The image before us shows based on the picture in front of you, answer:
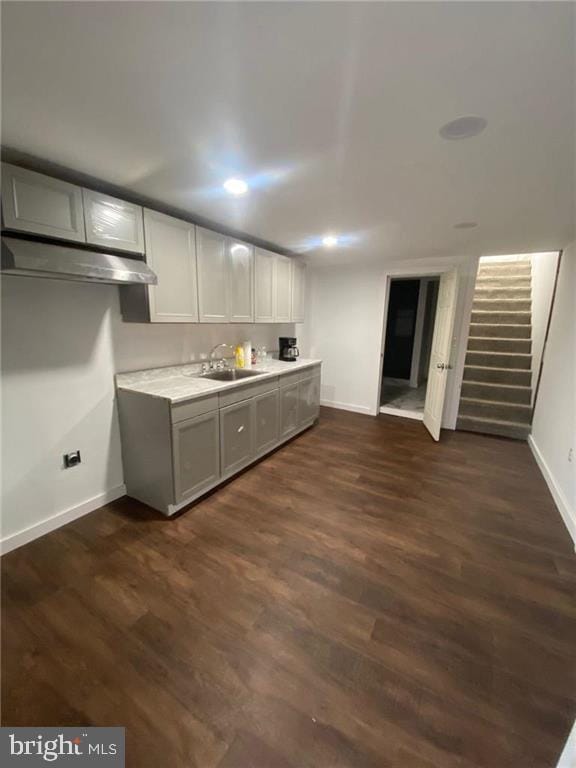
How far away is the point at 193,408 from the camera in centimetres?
233

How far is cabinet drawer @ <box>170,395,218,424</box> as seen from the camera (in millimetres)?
2197

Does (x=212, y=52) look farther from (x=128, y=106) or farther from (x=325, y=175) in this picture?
(x=325, y=175)

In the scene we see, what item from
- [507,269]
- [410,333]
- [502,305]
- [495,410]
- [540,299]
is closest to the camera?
[495,410]

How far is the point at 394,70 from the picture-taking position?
1073 millimetres

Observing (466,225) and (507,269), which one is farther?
(507,269)

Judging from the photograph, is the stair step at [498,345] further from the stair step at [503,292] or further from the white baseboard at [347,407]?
the white baseboard at [347,407]

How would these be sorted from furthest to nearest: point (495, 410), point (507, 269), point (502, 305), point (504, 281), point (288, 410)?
point (507, 269), point (504, 281), point (502, 305), point (495, 410), point (288, 410)

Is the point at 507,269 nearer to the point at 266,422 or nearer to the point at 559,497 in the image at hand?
the point at 559,497

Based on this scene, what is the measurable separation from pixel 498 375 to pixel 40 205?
5.34 m

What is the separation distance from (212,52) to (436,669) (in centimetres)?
260

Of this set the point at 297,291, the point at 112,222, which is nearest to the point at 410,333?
the point at 297,291

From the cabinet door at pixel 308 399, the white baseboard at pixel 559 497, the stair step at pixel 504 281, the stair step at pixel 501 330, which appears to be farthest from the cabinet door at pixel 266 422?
the stair step at pixel 504 281

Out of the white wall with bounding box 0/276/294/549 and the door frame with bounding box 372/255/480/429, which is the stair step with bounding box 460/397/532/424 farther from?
the white wall with bounding box 0/276/294/549

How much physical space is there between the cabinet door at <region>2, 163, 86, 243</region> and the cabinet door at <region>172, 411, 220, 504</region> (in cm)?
139
